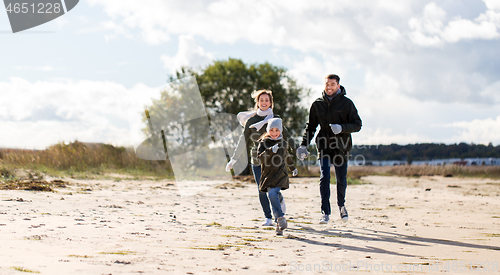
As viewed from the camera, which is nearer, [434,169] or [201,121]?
[434,169]

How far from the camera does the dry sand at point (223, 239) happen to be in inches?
134

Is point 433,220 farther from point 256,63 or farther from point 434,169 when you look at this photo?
point 256,63

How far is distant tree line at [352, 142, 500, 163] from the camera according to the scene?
25.3 meters

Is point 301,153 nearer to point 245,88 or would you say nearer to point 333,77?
point 333,77

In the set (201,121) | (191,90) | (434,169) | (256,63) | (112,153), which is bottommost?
(434,169)

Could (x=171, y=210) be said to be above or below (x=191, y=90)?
below

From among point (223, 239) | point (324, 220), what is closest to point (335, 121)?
point (324, 220)

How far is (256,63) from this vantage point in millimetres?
26578

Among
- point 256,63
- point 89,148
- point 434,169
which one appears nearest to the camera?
point 89,148

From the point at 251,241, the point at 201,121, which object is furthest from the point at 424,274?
the point at 201,121

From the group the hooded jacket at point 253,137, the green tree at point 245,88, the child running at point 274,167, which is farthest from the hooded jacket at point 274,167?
the green tree at point 245,88

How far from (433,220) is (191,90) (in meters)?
20.5

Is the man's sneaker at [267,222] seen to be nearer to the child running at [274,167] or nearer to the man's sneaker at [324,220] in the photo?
the child running at [274,167]

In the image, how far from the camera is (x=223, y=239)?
463 cm
